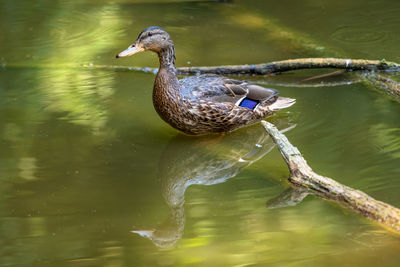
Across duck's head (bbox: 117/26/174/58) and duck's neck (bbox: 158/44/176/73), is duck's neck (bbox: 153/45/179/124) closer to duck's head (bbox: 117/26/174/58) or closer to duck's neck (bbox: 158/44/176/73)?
duck's neck (bbox: 158/44/176/73)

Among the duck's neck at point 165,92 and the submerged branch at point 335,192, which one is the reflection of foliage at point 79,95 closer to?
the duck's neck at point 165,92

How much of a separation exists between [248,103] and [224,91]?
1.12 feet

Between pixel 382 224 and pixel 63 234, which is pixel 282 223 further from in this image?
pixel 63 234

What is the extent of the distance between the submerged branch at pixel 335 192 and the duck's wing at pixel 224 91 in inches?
46.5

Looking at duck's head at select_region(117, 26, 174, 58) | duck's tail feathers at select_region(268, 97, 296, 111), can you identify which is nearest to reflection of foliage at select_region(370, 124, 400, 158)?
duck's tail feathers at select_region(268, 97, 296, 111)

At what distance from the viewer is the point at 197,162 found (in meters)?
6.17

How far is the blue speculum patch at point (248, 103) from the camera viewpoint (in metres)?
6.94

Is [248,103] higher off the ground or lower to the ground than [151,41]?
lower

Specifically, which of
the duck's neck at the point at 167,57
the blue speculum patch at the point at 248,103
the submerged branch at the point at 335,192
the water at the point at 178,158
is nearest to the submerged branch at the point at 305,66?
the water at the point at 178,158

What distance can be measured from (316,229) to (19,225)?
2296 millimetres

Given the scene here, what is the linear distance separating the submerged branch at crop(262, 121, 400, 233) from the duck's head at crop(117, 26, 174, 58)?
5.65 feet

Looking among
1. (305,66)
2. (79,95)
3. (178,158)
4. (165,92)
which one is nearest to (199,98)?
(165,92)

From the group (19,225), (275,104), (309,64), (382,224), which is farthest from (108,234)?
(309,64)

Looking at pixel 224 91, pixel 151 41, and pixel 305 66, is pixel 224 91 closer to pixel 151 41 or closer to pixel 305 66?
A: pixel 151 41
